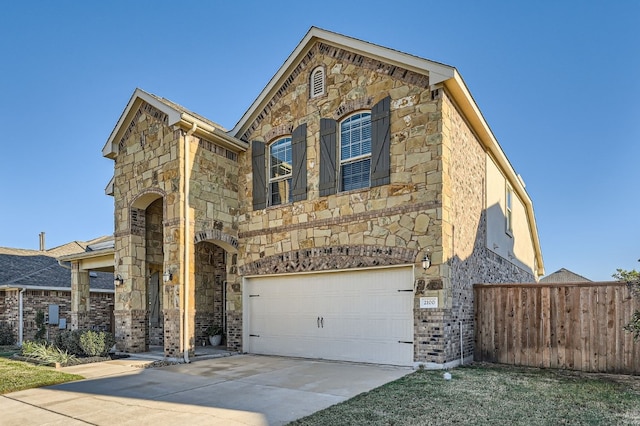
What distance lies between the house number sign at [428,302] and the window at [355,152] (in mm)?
2965

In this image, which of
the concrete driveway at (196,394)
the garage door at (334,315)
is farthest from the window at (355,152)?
the concrete driveway at (196,394)

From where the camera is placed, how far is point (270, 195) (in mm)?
Answer: 12133

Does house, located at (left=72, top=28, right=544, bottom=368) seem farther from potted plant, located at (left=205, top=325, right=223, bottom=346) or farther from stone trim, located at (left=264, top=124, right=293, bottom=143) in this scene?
potted plant, located at (left=205, top=325, right=223, bottom=346)

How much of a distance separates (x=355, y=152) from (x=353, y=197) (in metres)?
1.14

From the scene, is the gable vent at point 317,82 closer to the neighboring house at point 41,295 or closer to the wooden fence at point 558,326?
the wooden fence at point 558,326

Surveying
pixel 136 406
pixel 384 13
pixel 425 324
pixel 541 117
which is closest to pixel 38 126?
pixel 384 13

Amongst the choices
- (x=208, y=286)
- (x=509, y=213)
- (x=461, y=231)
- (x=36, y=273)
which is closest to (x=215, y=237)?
(x=208, y=286)

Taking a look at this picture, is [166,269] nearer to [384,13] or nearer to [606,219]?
[384,13]

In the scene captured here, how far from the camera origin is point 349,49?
35.8 feet

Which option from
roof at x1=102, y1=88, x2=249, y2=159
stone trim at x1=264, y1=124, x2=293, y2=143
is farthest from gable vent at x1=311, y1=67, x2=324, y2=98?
roof at x1=102, y1=88, x2=249, y2=159

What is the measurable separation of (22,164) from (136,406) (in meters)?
19.3

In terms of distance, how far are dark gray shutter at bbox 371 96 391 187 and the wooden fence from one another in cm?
361

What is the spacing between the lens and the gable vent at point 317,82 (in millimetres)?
11453

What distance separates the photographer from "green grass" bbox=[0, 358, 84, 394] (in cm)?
779
